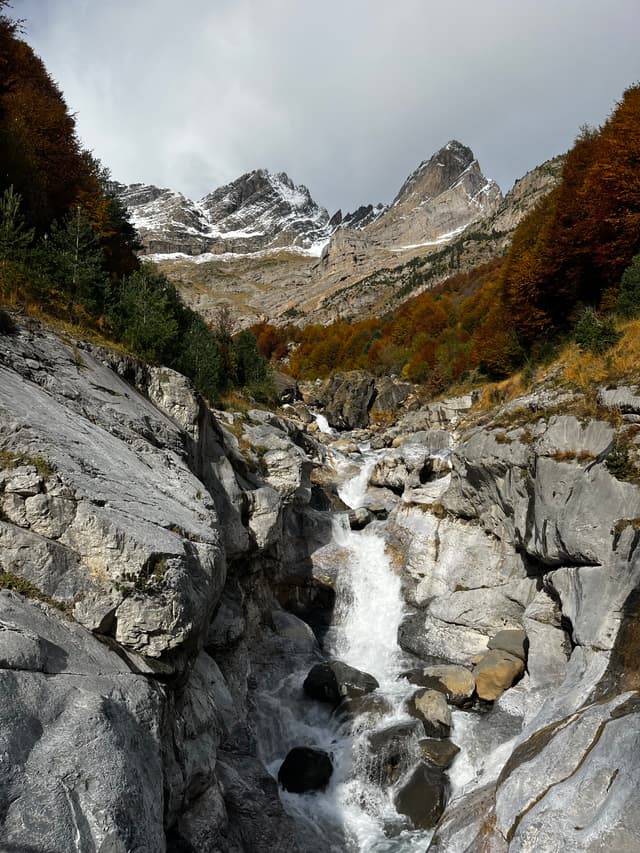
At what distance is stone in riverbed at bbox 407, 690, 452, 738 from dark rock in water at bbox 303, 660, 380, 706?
1.77 m

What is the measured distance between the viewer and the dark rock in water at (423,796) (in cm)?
1172

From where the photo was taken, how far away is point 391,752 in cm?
1302

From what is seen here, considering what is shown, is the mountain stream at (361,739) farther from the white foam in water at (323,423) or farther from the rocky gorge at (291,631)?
the white foam in water at (323,423)

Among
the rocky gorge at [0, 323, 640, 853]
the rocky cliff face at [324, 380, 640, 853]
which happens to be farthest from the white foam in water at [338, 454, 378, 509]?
Result: the rocky cliff face at [324, 380, 640, 853]

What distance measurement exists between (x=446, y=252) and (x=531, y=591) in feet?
400

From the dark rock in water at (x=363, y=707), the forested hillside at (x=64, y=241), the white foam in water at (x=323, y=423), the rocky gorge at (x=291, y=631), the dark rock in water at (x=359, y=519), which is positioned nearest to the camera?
the rocky gorge at (x=291, y=631)

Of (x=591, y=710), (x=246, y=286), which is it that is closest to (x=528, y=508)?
(x=591, y=710)

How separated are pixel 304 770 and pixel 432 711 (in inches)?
159

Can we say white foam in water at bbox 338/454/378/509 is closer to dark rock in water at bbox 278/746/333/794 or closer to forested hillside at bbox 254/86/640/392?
forested hillside at bbox 254/86/640/392

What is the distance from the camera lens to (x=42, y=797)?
496cm

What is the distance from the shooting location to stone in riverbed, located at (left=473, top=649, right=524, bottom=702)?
1484 cm

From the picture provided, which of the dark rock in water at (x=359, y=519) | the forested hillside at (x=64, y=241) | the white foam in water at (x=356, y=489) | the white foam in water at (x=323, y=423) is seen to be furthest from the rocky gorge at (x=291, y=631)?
the white foam in water at (x=323, y=423)

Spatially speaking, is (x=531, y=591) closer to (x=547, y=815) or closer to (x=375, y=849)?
(x=375, y=849)

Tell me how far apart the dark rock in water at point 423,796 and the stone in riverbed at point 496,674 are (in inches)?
125
